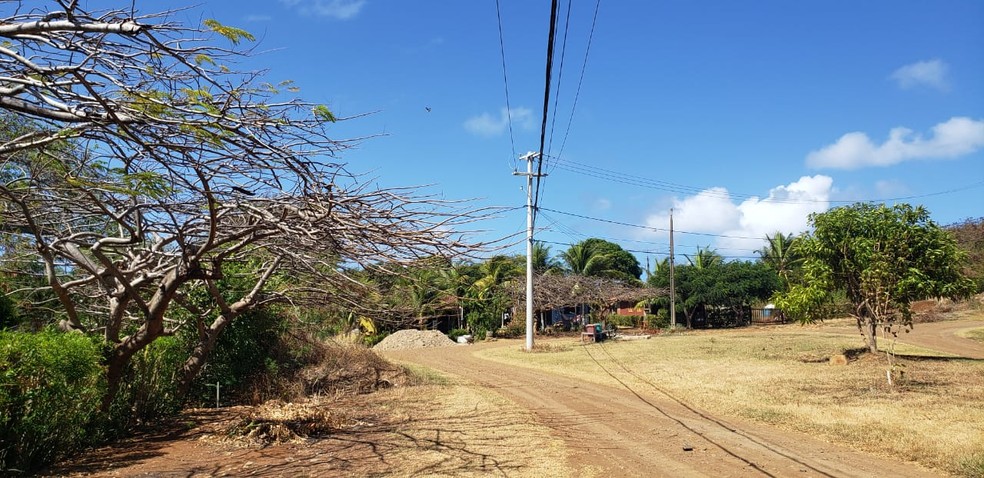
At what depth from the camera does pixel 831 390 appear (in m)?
13.3

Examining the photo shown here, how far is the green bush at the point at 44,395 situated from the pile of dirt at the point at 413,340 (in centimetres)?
2860

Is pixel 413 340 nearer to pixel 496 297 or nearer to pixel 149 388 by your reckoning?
pixel 496 297

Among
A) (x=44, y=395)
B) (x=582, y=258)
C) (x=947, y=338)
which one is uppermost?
(x=582, y=258)

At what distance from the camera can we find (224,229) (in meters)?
7.91

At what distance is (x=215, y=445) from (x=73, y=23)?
5.67 metres

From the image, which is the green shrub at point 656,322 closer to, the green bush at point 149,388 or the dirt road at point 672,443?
the dirt road at point 672,443

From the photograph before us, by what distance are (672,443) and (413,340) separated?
29.6m

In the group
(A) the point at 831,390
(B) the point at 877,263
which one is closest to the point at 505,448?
(A) the point at 831,390

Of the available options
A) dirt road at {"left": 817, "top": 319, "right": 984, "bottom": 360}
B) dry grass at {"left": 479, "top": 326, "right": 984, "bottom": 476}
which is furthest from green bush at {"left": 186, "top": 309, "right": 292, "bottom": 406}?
dirt road at {"left": 817, "top": 319, "right": 984, "bottom": 360}

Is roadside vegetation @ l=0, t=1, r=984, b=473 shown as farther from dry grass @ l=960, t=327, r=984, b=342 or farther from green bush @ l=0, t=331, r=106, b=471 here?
dry grass @ l=960, t=327, r=984, b=342

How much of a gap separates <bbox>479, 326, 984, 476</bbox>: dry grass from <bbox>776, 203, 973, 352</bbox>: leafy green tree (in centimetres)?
160

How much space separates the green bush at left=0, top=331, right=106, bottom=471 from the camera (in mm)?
6070

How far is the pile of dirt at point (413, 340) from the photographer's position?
36594mm

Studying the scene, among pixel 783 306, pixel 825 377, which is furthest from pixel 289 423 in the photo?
pixel 783 306
